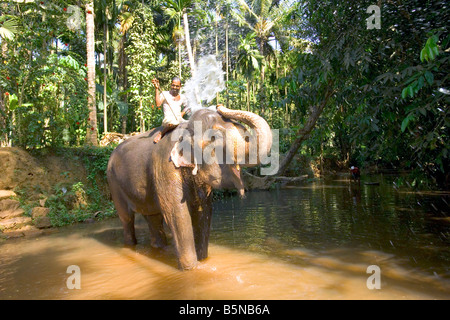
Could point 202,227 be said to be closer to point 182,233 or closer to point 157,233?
point 182,233

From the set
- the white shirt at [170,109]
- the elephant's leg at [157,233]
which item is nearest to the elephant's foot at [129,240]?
the elephant's leg at [157,233]

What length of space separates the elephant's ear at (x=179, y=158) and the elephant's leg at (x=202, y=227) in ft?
2.71

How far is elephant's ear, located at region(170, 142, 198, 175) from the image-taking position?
4219 millimetres

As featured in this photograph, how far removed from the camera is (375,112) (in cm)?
514

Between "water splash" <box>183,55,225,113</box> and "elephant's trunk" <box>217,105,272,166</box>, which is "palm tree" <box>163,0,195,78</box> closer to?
"water splash" <box>183,55,225,113</box>

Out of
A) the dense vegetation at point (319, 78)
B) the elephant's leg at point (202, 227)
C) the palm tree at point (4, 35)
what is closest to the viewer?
the elephant's leg at point (202, 227)

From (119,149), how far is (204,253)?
8.41ft

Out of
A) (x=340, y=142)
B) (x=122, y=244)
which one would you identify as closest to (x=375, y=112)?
(x=122, y=244)

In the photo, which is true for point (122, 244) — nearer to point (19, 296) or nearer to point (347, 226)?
point (19, 296)

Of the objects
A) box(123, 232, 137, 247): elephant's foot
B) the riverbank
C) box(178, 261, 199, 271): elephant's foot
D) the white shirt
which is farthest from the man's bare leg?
the riverbank

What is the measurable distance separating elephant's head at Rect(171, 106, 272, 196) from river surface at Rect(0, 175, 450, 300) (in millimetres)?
1360

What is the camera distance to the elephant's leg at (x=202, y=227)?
4777 millimetres

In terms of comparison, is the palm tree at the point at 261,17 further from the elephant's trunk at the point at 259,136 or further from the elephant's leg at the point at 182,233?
the elephant's trunk at the point at 259,136

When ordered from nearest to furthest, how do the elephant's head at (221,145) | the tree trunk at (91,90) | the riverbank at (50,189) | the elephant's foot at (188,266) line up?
the elephant's head at (221,145) → the elephant's foot at (188,266) → the riverbank at (50,189) → the tree trunk at (91,90)
